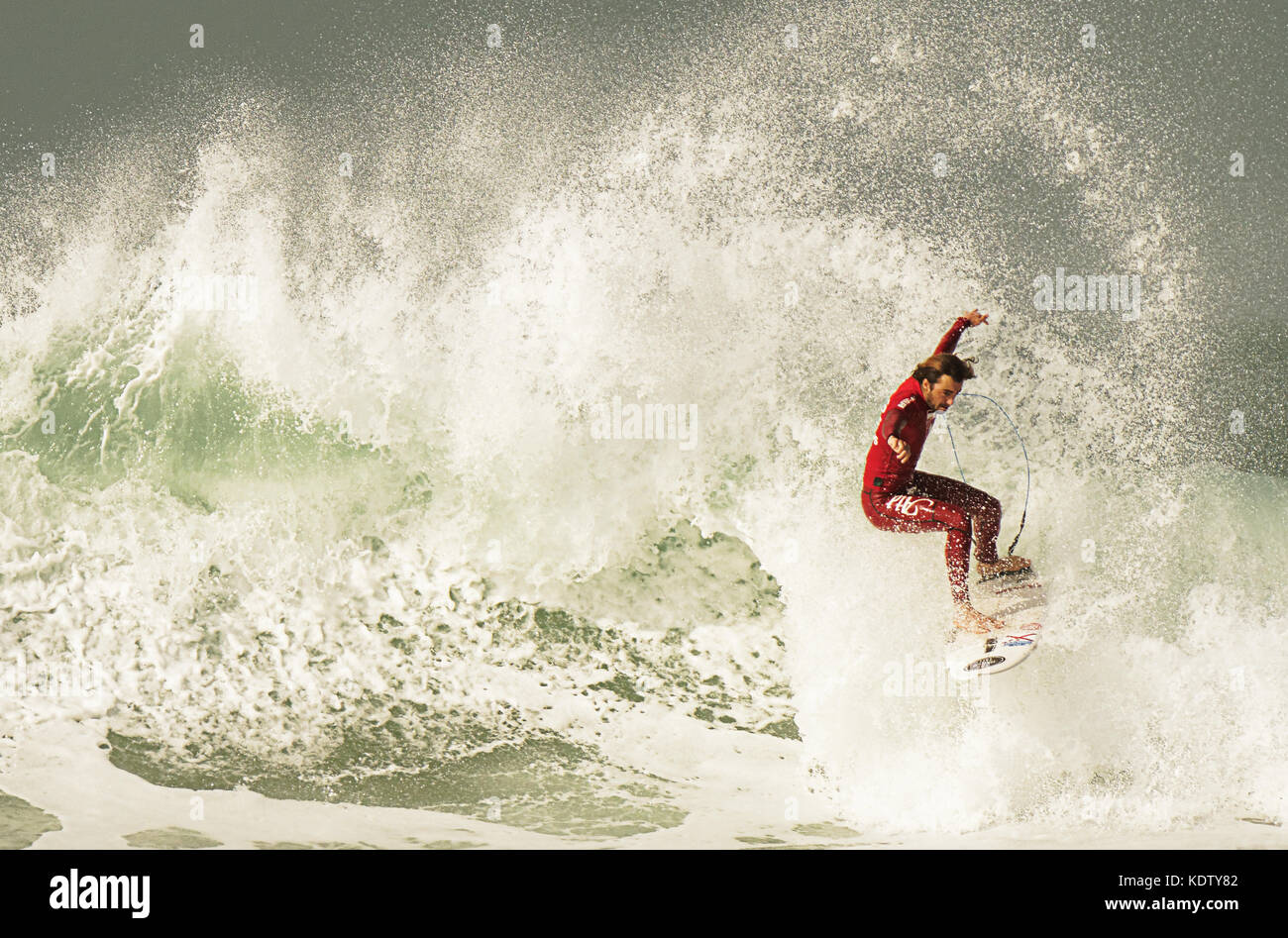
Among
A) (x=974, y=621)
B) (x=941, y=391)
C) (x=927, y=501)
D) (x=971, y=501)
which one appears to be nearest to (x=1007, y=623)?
(x=974, y=621)

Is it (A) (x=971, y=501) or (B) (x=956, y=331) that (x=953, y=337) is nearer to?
(B) (x=956, y=331)

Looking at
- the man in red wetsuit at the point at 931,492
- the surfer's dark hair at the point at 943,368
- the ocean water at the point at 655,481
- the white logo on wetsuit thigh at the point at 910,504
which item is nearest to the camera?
the surfer's dark hair at the point at 943,368

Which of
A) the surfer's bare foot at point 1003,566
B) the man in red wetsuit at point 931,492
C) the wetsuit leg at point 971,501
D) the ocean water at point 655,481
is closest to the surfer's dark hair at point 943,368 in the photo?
the man in red wetsuit at point 931,492

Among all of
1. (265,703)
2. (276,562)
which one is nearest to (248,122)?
(276,562)

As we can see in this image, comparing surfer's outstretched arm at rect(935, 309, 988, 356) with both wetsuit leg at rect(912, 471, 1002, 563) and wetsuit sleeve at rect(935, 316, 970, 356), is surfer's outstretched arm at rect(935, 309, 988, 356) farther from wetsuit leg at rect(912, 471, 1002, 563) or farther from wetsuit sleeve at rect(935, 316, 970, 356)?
wetsuit leg at rect(912, 471, 1002, 563)

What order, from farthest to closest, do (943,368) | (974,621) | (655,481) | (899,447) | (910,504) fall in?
(655,481) < (974,621) < (910,504) < (899,447) < (943,368)

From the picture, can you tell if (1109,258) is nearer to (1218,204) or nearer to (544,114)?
(1218,204)

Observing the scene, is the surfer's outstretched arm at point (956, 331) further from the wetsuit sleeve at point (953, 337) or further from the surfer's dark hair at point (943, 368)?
the surfer's dark hair at point (943, 368)
